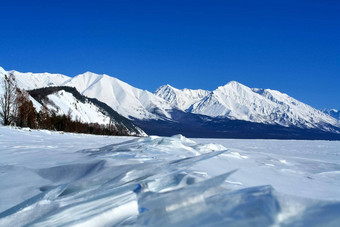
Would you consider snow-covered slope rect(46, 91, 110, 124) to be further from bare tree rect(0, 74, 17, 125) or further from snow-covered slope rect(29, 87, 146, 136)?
bare tree rect(0, 74, 17, 125)

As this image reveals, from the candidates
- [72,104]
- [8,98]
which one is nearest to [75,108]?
[72,104]

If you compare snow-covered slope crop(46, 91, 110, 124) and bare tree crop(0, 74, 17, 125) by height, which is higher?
snow-covered slope crop(46, 91, 110, 124)

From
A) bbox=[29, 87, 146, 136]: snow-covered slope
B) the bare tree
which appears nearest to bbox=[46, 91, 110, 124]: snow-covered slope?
bbox=[29, 87, 146, 136]: snow-covered slope

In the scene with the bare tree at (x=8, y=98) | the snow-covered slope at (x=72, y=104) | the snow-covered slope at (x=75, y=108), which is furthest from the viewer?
the snow-covered slope at (x=75, y=108)

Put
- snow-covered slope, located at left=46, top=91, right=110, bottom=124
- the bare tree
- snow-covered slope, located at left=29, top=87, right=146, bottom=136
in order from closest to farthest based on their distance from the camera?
1. the bare tree
2. snow-covered slope, located at left=29, top=87, right=146, bottom=136
3. snow-covered slope, located at left=46, top=91, right=110, bottom=124

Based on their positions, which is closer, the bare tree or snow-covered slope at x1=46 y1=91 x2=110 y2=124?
the bare tree

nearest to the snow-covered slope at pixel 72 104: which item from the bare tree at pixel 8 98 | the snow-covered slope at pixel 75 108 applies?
the snow-covered slope at pixel 75 108

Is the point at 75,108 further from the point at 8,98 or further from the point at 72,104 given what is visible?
the point at 8,98

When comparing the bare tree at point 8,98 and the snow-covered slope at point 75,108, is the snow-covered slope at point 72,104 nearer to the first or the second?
the snow-covered slope at point 75,108

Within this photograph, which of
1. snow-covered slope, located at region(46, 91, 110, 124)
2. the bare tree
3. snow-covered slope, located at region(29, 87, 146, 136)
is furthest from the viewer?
snow-covered slope, located at region(46, 91, 110, 124)

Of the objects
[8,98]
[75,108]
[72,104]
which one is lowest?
[8,98]

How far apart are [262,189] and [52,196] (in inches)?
69.0

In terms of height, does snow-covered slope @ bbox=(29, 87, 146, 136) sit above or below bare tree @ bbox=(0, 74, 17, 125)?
above

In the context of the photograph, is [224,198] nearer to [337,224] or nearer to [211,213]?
[211,213]
